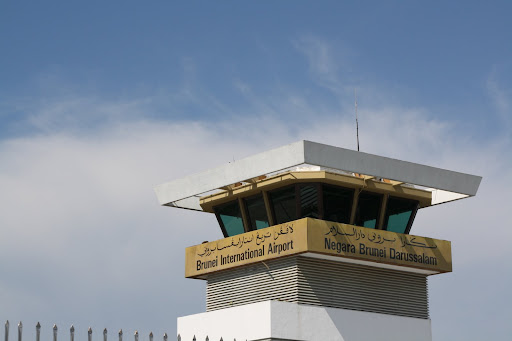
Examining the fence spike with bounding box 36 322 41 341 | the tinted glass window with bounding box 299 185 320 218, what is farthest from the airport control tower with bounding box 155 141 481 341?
the fence spike with bounding box 36 322 41 341

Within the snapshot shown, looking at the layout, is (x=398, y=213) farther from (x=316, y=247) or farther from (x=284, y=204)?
(x=316, y=247)

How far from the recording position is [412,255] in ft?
117

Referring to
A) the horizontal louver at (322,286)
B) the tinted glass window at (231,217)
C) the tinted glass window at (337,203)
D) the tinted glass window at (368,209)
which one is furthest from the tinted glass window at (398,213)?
the tinted glass window at (231,217)

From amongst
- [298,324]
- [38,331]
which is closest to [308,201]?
[298,324]

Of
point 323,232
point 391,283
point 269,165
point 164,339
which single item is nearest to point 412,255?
point 391,283

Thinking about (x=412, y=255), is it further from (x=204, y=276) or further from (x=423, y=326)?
(x=204, y=276)

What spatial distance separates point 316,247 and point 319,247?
168 millimetres

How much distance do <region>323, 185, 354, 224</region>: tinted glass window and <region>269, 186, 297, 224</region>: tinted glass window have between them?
1166 millimetres

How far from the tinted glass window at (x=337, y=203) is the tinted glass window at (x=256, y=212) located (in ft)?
8.19

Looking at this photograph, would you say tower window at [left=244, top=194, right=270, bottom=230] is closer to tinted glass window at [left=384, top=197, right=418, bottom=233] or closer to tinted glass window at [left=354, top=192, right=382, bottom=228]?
tinted glass window at [left=354, top=192, right=382, bottom=228]

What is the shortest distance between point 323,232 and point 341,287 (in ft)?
7.87

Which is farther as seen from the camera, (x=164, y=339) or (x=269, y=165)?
(x=269, y=165)

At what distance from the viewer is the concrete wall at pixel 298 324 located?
32750mm

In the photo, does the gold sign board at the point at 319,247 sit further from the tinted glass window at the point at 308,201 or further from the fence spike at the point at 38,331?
the fence spike at the point at 38,331
